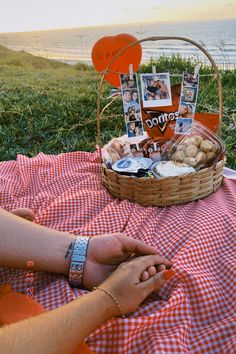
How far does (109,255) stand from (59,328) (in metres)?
0.34

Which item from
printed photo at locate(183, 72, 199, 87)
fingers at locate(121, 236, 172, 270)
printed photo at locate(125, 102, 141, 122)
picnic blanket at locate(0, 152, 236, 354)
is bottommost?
picnic blanket at locate(0, 152, 236, 354)

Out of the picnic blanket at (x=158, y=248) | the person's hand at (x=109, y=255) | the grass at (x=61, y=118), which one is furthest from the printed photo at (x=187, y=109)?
the person's hand at (x=109, y=255)

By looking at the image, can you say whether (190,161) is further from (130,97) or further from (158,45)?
(158,45)

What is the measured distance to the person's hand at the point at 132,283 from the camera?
3.33ft

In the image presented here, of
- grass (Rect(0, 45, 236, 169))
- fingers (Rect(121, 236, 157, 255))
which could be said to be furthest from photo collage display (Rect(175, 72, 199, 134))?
fingers (Rect(121, 236, 157, 255))

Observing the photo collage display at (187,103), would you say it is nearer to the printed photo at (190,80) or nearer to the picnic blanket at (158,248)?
the printed photo at (190,80)

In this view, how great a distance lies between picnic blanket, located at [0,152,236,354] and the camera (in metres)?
0.98

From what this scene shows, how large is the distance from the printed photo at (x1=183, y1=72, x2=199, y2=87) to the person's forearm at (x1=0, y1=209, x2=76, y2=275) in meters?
0.92

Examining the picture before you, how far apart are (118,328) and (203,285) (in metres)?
0.28

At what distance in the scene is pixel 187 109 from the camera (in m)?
1.76

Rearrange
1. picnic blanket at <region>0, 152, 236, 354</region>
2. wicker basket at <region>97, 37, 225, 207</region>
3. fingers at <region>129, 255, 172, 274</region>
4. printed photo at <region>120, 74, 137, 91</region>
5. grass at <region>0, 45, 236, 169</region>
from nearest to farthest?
picnic blanket at <region>0, 152, 236, 354</region>
fingers at <region>129, 255, 172, 274</region>
wicker basket at <region>97, 37, 225, 207</region>
printed photo at <region>120, 74, 137, 91</region>
grass at <region>0, 45, 236, 169</region>

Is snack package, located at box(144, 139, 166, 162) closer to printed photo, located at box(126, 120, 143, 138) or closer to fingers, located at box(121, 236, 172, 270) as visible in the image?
printed photo, located at box(126, 120, 143, 138)

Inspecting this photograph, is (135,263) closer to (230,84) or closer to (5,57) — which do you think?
(230,84)

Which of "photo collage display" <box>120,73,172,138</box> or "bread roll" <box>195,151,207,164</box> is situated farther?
"photo collage display" <box>120,73,172,138</box>
